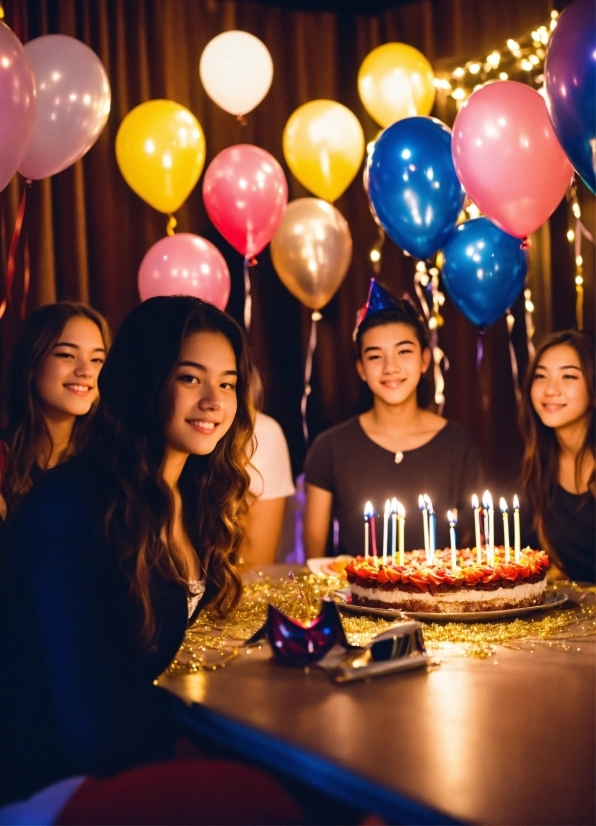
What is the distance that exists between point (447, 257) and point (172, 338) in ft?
6.01

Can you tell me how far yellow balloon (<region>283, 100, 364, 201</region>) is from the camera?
3.65 meters

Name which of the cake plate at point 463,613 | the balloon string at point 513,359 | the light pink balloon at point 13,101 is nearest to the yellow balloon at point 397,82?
the balloon string at point 513,359

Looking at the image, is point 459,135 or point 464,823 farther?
point 459,135

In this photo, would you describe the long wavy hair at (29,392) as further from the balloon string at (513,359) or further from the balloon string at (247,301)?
the balloon string at (513,359)

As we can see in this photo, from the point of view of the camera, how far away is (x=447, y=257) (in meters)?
3.37

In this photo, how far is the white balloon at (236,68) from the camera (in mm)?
3629

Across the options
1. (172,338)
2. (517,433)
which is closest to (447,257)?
(517,433)

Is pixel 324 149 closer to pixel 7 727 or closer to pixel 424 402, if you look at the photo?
pixel 424 402

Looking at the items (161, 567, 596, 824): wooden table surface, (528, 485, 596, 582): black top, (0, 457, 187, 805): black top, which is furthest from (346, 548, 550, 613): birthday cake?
(528, 485, 596, 582): black top

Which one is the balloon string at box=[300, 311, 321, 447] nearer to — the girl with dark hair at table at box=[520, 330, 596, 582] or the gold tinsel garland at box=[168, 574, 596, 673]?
the girl with dark hair at table at box=[520, 330, 596, 582]

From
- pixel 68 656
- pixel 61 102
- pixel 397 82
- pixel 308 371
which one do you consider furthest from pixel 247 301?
pixel 68 656

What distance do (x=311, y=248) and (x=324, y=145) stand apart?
42 cm

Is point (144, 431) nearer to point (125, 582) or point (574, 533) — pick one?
point (125, 582)

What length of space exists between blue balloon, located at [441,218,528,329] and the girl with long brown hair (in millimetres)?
1528
